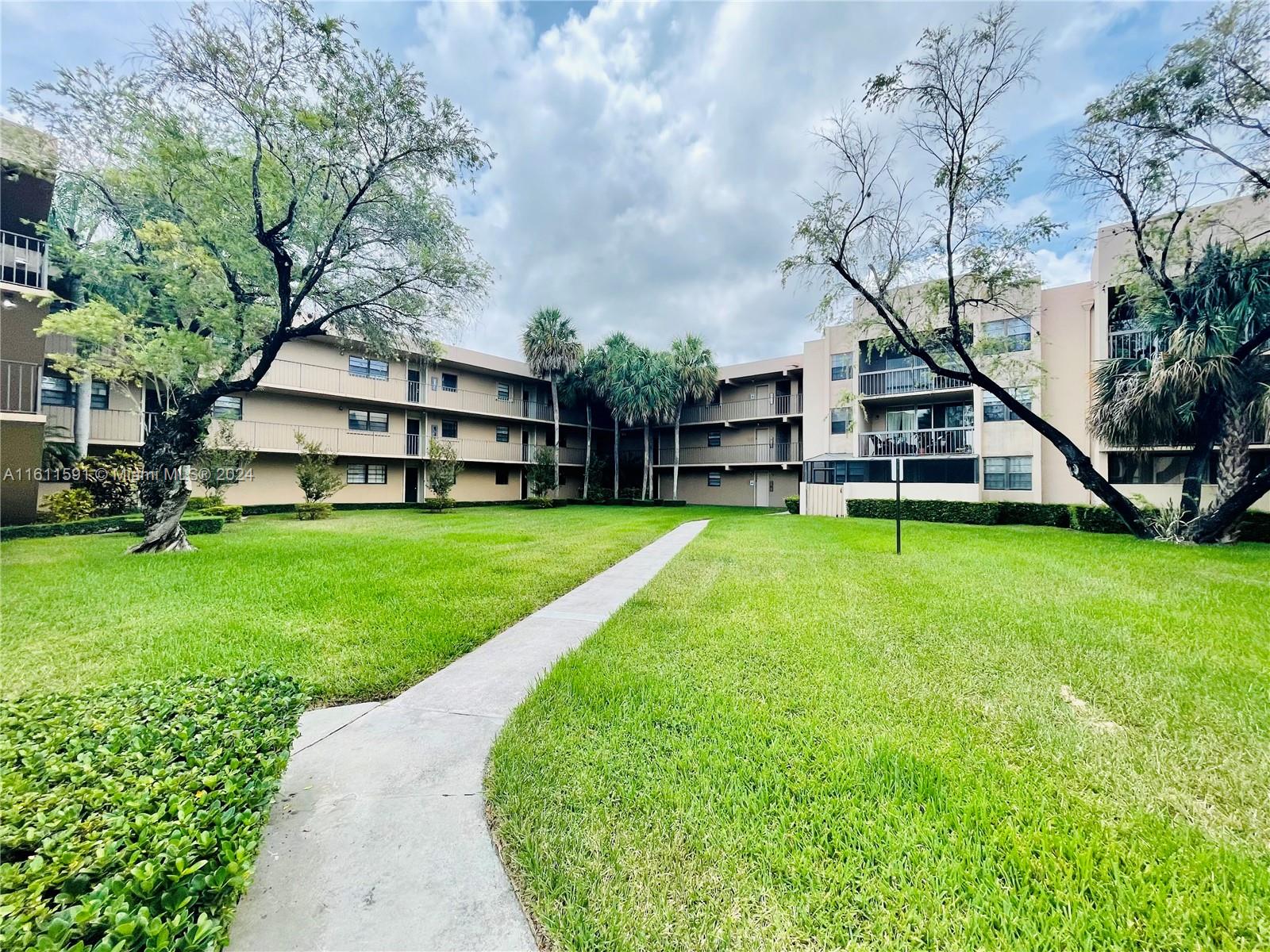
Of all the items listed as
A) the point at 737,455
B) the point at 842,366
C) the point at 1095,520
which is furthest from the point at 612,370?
the point at 1095,520

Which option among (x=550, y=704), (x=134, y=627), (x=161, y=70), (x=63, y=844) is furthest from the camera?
(x=161, y=70)

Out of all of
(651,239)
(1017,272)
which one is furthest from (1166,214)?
(651,239)

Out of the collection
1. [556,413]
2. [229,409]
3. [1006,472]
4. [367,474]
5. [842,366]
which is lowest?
[367,474]

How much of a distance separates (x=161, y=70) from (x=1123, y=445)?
924 inches

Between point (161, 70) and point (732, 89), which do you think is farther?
point (732, 89)

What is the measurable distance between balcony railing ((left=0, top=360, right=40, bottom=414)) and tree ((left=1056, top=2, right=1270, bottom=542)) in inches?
963

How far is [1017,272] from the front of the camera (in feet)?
38.7

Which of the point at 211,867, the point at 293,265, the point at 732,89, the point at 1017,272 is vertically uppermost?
the point at 732,89

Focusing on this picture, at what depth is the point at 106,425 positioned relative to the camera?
48.2 ft

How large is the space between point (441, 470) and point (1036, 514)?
75.0 feet

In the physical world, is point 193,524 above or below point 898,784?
above

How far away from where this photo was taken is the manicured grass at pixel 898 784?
178cm

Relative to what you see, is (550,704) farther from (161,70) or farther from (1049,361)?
(1049,361)

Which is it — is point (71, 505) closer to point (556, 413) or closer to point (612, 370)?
point (556, 413)
